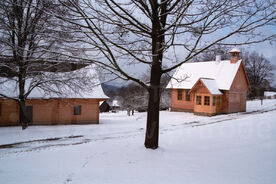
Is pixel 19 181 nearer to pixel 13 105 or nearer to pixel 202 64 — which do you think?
pixel 13 105

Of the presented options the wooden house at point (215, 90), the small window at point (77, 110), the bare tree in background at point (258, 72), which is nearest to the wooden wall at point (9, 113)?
the small window at point (77, 110)

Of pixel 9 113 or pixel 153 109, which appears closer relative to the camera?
pixel 153 109

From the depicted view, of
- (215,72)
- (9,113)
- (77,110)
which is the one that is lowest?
(9,113)

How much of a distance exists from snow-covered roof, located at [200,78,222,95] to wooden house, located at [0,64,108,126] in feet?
38.2

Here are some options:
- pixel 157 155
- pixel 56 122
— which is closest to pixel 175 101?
pixel 56 122

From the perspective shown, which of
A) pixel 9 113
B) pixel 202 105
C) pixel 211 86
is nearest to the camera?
pixel 9 113

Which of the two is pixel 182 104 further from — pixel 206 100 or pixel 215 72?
pixel 215 72

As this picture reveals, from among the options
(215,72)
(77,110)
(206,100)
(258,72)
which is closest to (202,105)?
(206,100)

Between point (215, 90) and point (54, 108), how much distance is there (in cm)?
1723

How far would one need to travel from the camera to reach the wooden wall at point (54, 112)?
16.2 meters

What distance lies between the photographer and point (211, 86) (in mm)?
21859

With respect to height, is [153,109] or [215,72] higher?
[215,72]

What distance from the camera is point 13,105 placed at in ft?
53.6

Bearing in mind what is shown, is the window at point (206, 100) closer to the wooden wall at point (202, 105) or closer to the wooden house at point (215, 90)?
the wooden house at point (215, 90)
